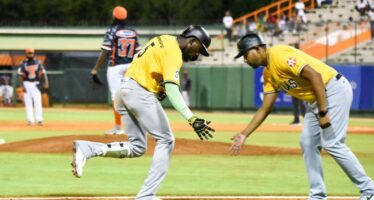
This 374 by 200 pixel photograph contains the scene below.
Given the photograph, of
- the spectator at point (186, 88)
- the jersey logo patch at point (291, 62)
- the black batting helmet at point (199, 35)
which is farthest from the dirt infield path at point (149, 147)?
the spectator at point (186, 88)

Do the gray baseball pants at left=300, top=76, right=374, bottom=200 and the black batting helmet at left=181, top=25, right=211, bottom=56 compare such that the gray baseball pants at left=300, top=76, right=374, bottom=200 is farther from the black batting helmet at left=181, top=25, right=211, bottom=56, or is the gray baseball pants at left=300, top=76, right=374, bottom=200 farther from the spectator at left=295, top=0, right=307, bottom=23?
the spectator at left=295, top=0, right=307, bottom=23

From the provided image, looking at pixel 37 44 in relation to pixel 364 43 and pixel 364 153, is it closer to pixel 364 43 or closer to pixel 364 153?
pixel 364 43

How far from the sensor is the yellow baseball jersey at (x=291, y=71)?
883cm

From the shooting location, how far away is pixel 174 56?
8.93 metres

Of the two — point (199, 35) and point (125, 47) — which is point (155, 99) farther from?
point (125, 47)

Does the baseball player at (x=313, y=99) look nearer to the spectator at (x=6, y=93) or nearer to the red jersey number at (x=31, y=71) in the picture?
the red jersey number at (x=31, y=71)

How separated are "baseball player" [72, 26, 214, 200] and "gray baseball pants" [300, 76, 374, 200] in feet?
3.53

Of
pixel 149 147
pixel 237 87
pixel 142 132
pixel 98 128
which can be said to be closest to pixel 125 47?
pixel 149 147

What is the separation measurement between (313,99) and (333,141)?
46 centimetres

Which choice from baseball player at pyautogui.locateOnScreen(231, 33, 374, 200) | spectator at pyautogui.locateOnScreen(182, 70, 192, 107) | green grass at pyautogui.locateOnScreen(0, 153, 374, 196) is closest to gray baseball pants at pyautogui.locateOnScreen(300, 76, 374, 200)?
baseball player at pyautogui.locateOnScreen(231, 33, 374, 200)

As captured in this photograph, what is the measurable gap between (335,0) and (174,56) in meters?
35.7

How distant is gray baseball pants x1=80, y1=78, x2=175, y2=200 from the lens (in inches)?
356

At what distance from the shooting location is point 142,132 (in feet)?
31.4

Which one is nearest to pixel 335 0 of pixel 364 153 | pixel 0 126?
pixel 0 126
